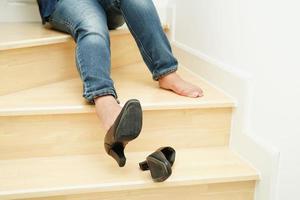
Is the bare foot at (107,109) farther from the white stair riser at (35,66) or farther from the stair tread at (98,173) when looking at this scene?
the white stair riser at (35,66)

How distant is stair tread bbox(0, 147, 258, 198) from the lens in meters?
0.97

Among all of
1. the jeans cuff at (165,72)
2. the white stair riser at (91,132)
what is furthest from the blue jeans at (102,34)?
the white stair riser at (91,132)

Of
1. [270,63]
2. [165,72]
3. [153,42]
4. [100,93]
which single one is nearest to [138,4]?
[153,42]

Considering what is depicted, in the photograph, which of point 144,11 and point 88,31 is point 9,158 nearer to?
point 88,31

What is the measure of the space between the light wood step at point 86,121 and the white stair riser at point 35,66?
0.04 metres

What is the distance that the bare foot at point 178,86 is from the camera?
49.4 inches

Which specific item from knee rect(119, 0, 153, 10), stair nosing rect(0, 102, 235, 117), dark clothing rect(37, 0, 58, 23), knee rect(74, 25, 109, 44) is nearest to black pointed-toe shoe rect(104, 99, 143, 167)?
stair nosing rect(0, 102, 235, 117)

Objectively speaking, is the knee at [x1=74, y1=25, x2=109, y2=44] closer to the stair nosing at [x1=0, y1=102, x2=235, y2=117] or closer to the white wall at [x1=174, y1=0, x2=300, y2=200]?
the stair nosing at [x1=0, y1=102, x2=235, y2=117]

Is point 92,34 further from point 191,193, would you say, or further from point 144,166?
point 191,193

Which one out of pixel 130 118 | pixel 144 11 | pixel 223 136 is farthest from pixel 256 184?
pixel 144 11

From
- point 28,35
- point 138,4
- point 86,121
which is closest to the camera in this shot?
point 86,121

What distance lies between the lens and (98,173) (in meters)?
1.04

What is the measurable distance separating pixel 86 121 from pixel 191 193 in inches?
14.9

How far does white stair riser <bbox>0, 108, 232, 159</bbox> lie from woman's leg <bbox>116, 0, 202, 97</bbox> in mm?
106
